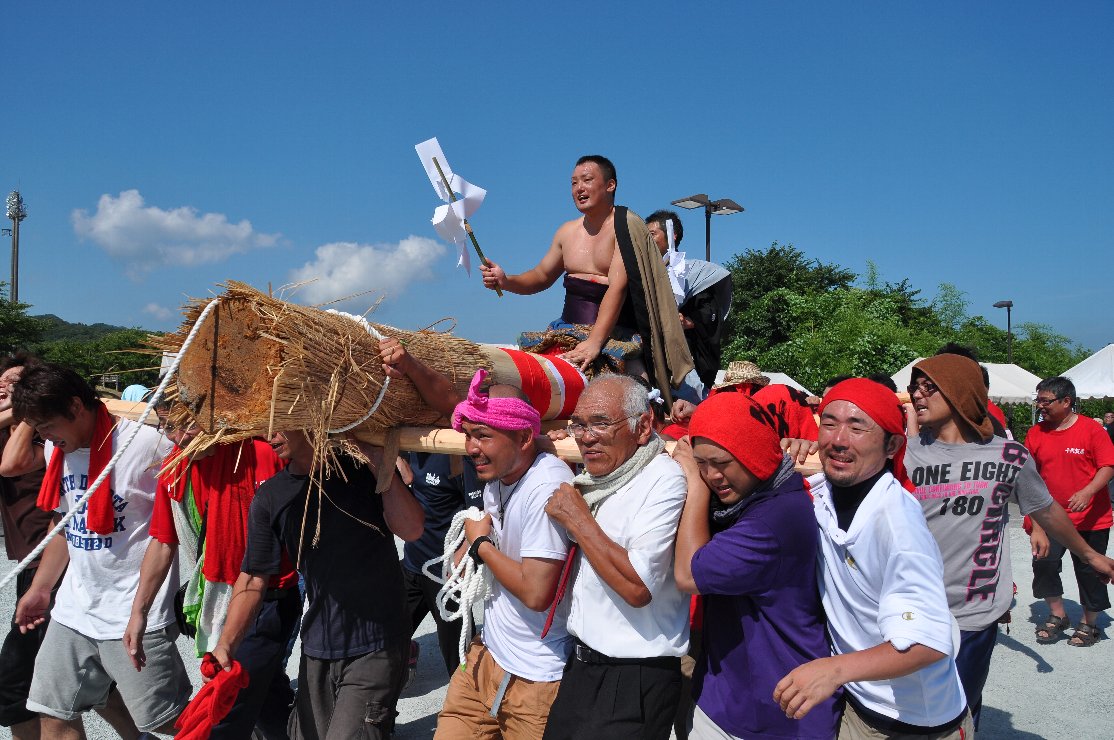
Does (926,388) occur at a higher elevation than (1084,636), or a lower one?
higher

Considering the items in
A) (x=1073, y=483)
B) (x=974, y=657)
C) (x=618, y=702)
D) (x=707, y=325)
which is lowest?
(x=974, y=657)

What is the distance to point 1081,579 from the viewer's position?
703 centimetres

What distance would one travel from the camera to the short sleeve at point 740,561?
8.25ft

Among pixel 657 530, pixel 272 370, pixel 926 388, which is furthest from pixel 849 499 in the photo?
pixel 272 370

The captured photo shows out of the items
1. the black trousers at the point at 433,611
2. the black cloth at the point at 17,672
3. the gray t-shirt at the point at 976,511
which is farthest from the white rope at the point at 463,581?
the black cloth at the point at 17,672

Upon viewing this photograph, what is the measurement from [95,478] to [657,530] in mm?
3116

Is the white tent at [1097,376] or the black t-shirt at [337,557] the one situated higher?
the white tent at [1097,376]

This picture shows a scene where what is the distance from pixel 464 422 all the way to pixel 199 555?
1943 mm

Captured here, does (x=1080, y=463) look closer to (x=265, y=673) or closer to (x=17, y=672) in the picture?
(x=265, y=673)

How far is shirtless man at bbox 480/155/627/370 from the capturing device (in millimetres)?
4078

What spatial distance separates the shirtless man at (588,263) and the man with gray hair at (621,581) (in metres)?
1.13

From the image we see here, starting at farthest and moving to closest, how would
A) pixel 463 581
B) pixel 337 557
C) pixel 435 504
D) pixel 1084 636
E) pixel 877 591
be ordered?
pixel 1084 636 < pixel 435 504 < pixel 337 557 < pixel 463 581 < pixel 877 591

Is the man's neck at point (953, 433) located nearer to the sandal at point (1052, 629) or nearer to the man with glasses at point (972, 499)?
the man with glasses at point (972, 499)

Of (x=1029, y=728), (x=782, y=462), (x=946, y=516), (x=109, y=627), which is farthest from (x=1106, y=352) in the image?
(x=109, y=627)
